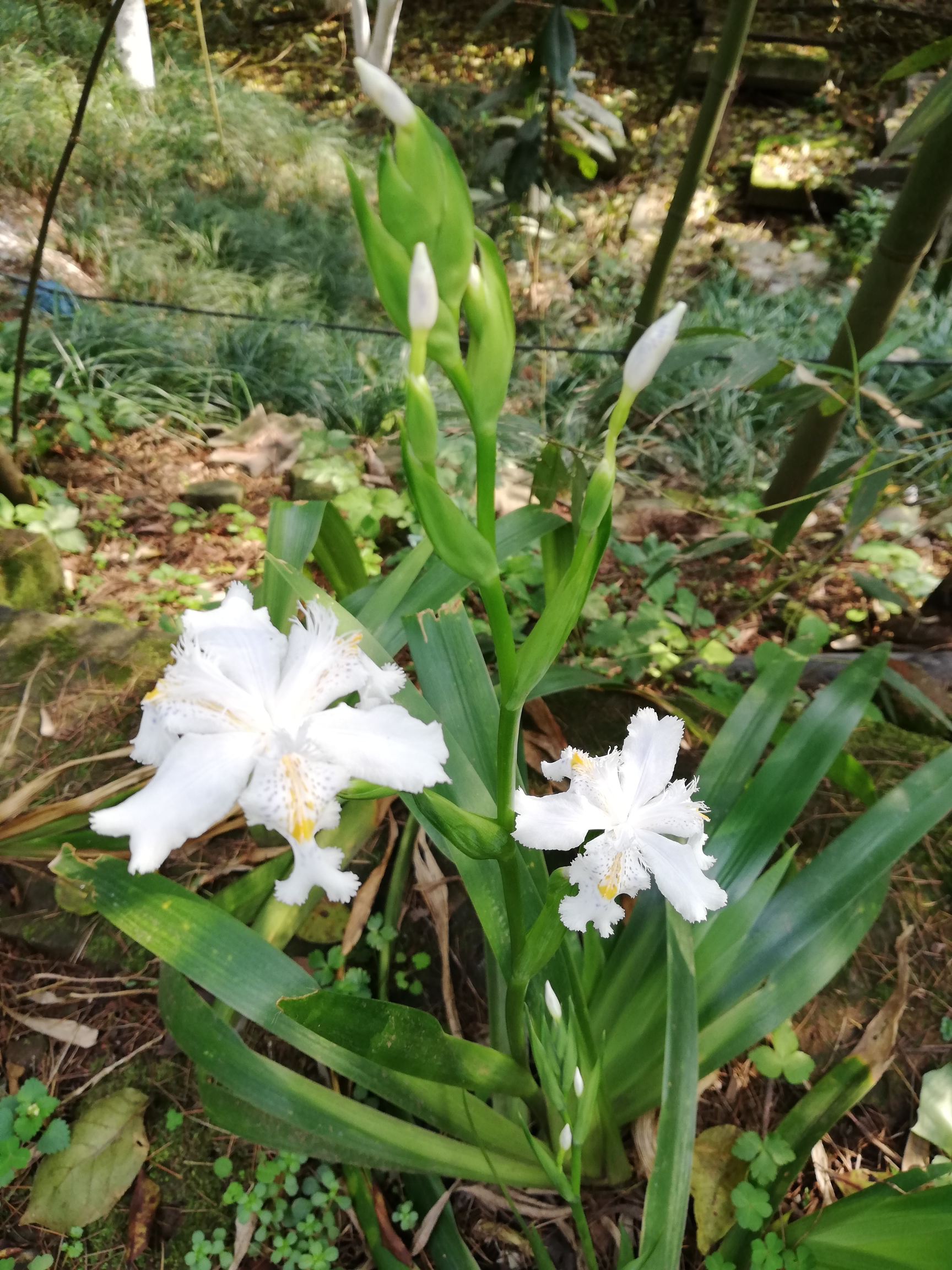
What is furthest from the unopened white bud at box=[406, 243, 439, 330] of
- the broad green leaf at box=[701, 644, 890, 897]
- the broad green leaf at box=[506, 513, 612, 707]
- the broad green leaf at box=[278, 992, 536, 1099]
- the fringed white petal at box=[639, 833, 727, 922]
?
the broad green leaf at box=[701, 644, 890, 897]

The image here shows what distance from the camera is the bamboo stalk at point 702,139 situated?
6.88 ft

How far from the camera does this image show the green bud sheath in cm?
63

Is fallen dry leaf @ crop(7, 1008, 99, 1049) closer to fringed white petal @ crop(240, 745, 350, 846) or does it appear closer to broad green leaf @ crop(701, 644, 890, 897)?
fringed white petal @ crop(240, 745, 350, 846)

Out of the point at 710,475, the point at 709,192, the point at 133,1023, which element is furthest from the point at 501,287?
the point at 709,192

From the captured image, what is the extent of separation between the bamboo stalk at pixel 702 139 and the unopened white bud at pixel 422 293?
4.51ft

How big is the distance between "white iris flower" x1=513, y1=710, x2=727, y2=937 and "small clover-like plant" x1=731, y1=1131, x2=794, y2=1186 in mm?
611

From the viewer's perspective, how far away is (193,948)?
98 cm

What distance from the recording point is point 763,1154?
43.1 inches

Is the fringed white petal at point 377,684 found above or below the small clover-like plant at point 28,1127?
above

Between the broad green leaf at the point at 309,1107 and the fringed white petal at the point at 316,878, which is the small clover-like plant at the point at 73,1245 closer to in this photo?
the broad green leaf at the point at 309,1107

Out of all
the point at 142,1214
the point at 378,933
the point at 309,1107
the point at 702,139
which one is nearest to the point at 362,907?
the point at 378,933

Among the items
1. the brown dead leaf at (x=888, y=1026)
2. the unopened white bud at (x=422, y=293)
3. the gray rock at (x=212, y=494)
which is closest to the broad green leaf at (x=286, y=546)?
the unopened white bud at (x=422, y=293)

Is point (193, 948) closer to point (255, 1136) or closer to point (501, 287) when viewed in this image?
point (255, 1136)

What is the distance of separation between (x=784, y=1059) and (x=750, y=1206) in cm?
22
